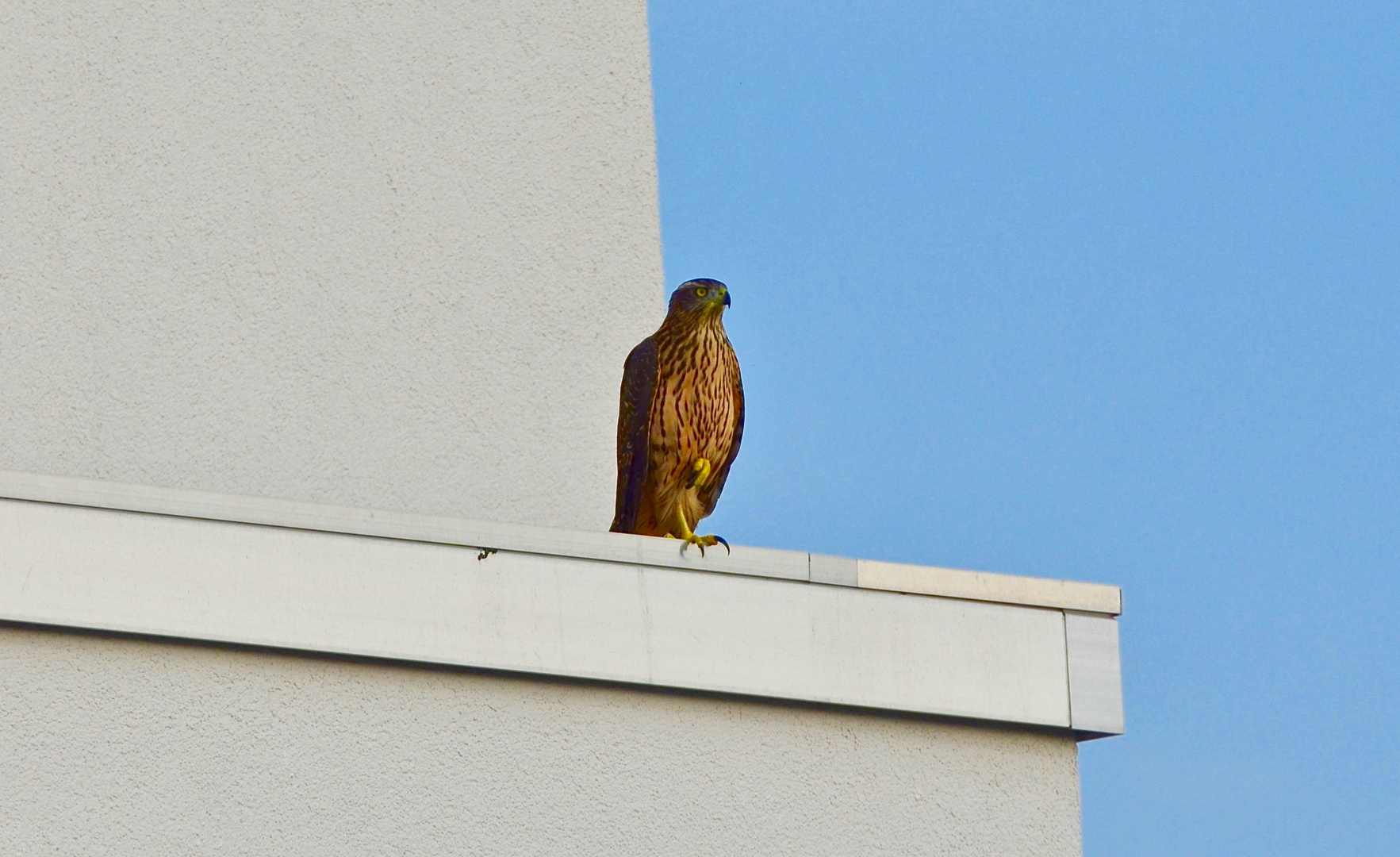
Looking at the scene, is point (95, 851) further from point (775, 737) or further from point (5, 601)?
point (775, 737)

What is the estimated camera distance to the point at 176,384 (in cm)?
431

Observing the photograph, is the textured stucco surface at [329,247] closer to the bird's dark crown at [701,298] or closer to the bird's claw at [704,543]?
the bird's dark crown at [701,298]

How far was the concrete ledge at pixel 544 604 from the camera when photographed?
9.14ft

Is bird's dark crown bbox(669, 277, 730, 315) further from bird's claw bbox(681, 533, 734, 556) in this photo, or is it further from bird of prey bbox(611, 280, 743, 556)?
bird's claw bbox(681, 533, 734, 556)

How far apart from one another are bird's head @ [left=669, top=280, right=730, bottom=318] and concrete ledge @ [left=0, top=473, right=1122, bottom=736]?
4.19ft

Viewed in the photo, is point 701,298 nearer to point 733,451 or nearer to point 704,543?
point 733,451

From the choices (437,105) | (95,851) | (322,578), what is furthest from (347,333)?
(95,851)

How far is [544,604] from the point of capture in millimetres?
3072

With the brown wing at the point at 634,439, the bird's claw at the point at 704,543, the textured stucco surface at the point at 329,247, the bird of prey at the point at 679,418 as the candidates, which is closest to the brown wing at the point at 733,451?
the bird of prey at the point at 679,418

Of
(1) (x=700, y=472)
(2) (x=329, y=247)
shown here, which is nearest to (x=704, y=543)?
(1) (x=700, y=472)

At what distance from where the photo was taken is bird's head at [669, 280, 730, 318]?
14.6 feet

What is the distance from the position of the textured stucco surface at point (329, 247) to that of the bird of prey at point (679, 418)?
1.06 feet

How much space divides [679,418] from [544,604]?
1.34 m

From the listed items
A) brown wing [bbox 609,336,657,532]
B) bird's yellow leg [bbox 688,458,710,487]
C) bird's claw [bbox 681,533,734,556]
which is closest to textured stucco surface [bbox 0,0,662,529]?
brown wing [bbox 609,336,657,532]
